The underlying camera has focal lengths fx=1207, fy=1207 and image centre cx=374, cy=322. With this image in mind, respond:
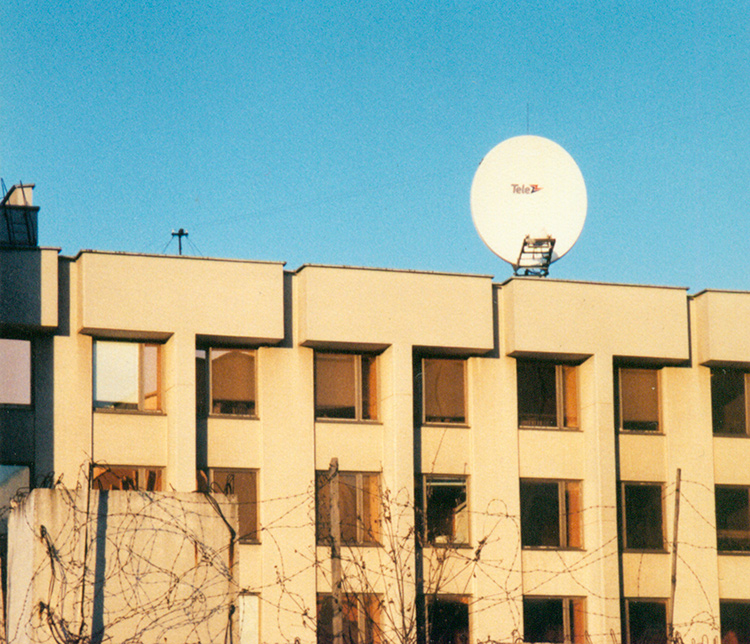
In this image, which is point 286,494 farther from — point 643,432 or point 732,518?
point 732,518

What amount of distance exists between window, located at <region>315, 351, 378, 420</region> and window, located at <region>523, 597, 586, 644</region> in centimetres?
610

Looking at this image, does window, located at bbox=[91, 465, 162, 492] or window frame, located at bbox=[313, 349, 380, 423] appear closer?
window, located at bbox=[91, 465, 162, 492]

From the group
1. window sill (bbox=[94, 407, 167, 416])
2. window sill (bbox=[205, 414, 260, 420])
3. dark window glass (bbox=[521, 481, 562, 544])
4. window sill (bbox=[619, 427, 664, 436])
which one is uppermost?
window sill (bbox=[94, 407, 167, 416])

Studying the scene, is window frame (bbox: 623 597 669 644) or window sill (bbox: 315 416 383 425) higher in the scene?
window sill (bbox: 315 416 383 425)

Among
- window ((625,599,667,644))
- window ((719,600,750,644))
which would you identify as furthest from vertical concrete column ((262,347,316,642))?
window ((719,600,750,644))

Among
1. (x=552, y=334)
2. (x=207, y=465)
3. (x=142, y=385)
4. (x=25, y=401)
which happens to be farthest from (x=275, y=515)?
(x=552, y=334)

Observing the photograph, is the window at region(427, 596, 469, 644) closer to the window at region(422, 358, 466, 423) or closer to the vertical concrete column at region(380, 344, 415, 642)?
the vertical concrete column at region(380, 344, 415, 642)

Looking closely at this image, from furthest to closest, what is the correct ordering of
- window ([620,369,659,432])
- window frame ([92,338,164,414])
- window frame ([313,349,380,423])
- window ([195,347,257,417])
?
window ([620,369,659,432]), window frame ([313,349,380,423]), window ([195,347,257,417]), window frame ([92,338,164,414])

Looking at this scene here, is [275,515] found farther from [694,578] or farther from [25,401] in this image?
[694,578]

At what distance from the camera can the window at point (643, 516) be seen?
30656 mm

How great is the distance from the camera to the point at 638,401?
3148cm

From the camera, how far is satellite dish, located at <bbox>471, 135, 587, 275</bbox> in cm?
3145

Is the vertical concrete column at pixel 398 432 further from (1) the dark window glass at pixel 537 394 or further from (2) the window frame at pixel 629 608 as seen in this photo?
(2) the window frame at pixel 629 608

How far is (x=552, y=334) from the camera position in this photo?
30.2 m
